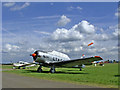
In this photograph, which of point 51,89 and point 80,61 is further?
point 80,61

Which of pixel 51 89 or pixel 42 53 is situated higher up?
A: pixel 42 53

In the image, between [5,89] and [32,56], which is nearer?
[5,89]

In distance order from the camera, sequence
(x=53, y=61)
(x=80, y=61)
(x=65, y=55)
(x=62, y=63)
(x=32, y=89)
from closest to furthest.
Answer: (x=32, y=89) < (x=80, y=61) < (x=62, y=63) < (x=53, y=61) < (x=65, y=55)

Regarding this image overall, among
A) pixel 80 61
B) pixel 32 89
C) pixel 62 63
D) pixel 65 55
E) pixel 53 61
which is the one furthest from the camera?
pixel 65 55

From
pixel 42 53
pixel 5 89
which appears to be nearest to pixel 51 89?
pixel 5 89

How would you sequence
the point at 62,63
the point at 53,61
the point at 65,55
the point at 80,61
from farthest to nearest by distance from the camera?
the point at 65,55 → the point at 53,61 → the point at 62,63 → the point at 80,61

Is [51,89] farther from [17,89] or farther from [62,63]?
[62,63]

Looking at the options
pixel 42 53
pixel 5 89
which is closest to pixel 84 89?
pixel 5 89

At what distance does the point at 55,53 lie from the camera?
2973 cm

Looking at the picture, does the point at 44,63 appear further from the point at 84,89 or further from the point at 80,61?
the point at 84,89

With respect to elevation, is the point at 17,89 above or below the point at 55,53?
below

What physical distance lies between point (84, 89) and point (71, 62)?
16.2 metres

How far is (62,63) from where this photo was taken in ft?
87.6

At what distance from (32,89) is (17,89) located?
38.9 inches
